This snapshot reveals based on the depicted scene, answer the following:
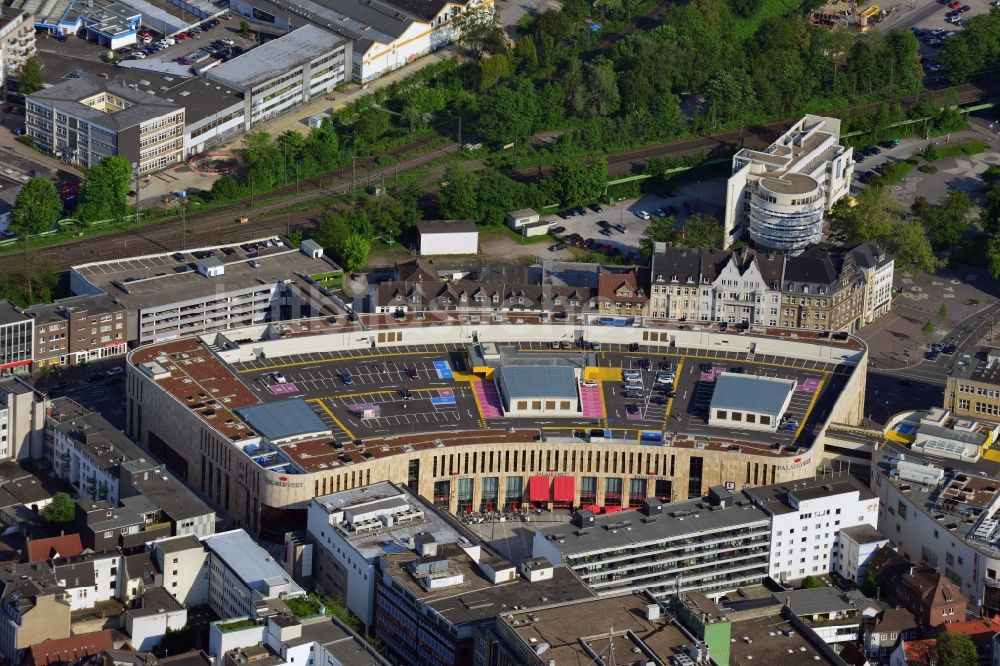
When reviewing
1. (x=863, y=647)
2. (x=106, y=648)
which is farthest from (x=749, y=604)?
(x=106, y=648)

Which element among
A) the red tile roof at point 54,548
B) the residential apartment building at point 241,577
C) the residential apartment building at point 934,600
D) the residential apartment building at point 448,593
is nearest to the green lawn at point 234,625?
the residential apartment building at point 241,577

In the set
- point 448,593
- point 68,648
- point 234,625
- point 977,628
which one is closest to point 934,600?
point 977,628

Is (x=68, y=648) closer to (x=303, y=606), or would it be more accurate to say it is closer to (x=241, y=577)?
(x=241, y=577)

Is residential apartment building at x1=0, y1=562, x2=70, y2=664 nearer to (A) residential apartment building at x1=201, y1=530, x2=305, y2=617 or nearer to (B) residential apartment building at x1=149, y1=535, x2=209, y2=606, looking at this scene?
(B) residential apartment building at x1=149, y1=535, x2=209, y2=606

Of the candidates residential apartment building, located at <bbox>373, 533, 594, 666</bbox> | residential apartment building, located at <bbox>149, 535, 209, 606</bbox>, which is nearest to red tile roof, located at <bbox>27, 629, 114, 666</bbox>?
residential apartment building, located at <bbox>149, 535, 209, 606</bbox>

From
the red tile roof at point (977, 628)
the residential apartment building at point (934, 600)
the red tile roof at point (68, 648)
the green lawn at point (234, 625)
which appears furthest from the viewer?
the residential apartment building at point (934, 600)

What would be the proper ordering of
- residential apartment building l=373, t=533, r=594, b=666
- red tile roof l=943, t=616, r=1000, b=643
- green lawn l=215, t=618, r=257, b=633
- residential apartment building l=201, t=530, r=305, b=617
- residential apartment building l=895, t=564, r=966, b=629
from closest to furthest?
green lawn l=215, t=618, r=257, b=633 → residential apartment building l=373, t=533, r=594, b=666 → residential apartment building l=201, t=530, r=305, b=617 → red tile roof l=943, t=616, r=1000, b=643 → residential apartment building l=895, t=564, r=966, b=629

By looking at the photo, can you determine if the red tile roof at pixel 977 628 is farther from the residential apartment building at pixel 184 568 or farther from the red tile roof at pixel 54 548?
the red tile roof at pixel 54 548

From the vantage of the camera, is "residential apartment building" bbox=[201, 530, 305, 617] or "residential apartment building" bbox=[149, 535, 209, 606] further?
"residential apartment building" bbox=[149, 535, 209, 606]
